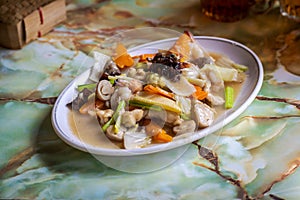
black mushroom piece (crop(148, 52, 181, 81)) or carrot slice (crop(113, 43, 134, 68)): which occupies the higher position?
black mushroom piece (crop(148, 52, 181, 81))

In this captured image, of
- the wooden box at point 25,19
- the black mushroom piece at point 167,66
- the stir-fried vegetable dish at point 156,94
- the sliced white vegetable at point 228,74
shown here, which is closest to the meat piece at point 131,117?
the stir-fried vegetable dish at point 156,94

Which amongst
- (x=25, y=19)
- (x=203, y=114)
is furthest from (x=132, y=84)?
(x=25, y=19)

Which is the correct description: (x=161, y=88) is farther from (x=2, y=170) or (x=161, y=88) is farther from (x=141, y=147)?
(x=2, y=170)

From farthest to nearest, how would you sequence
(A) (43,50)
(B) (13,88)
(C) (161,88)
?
(A) (43,50), (B) (13,88), (C) (161,88)

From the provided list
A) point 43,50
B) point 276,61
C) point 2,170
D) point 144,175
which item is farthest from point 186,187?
point 43,50

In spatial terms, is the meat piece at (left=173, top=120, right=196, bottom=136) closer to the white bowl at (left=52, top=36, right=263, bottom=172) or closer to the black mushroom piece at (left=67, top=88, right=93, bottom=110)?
the white bowl at (left=52, top=36, right=263, bottom=172)

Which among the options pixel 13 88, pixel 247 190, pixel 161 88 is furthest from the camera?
pixel 13 88

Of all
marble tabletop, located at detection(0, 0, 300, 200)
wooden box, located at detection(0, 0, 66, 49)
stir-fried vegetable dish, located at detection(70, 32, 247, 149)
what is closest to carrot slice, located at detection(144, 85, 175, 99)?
stir-fried vegetable dish, located at detection(70, 32, 247, 149)
